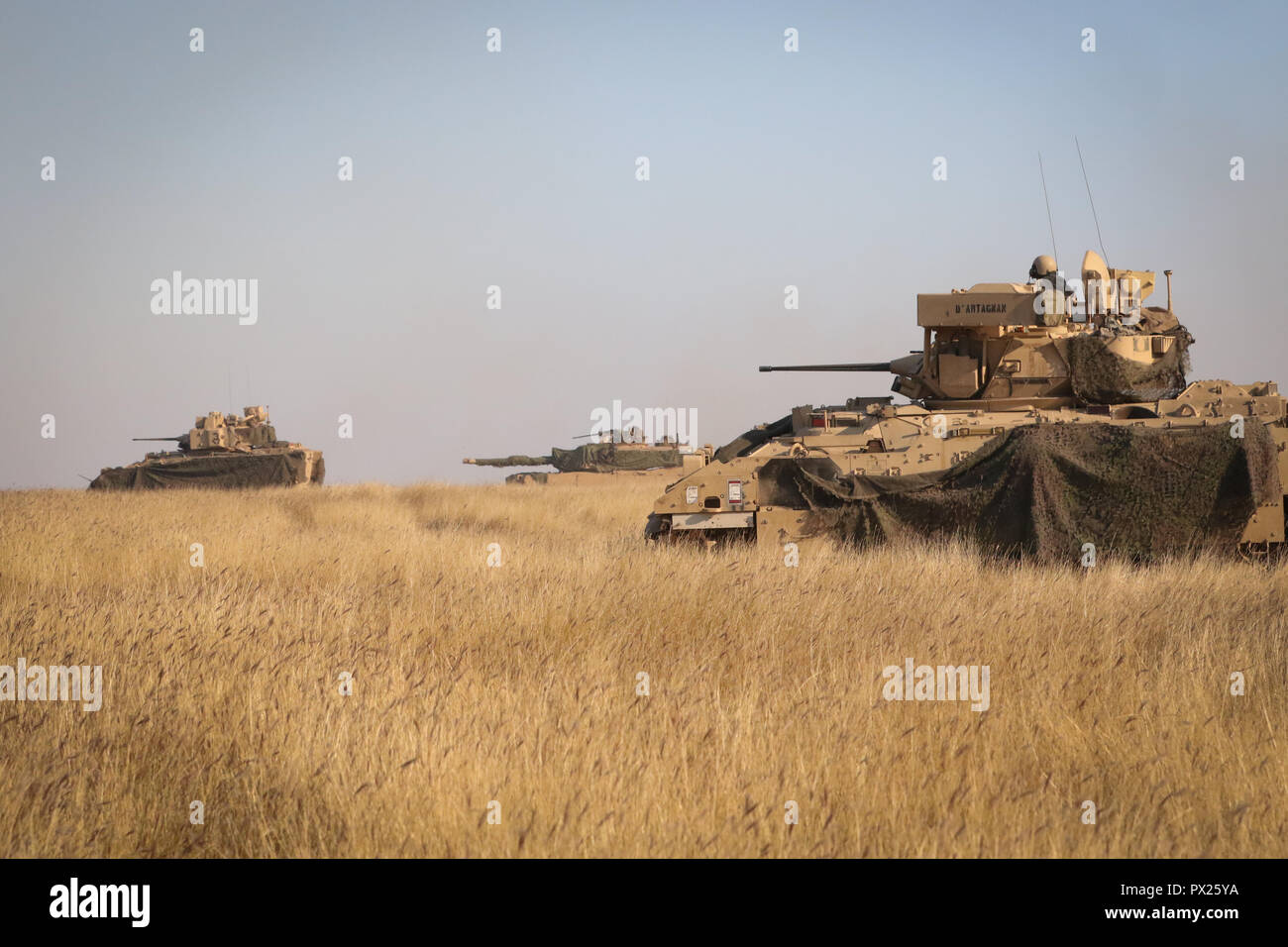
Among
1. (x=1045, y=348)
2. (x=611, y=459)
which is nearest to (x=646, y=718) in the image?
(x=1045, y=348)

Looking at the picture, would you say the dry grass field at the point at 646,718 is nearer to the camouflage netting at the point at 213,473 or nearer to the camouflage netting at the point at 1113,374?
the camouflage netting at the point at 1113,374

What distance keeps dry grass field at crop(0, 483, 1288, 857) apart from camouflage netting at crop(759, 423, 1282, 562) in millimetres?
1478

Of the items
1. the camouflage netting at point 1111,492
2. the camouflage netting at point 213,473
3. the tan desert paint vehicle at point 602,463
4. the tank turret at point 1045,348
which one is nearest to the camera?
the camouflage netting at point 1111,492

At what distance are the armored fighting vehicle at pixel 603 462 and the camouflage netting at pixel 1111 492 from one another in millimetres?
22520

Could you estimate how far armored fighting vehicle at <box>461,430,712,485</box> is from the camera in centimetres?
3406

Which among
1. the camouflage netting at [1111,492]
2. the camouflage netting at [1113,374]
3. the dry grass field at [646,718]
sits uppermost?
the camouflage netting at [1113,374]

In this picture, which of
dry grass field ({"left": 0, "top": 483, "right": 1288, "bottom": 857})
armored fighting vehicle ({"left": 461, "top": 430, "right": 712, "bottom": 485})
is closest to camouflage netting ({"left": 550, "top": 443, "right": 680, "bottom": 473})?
armored fighting vehicle ({"left": 461, "top": 430, "right": 712, "bottom": 485})

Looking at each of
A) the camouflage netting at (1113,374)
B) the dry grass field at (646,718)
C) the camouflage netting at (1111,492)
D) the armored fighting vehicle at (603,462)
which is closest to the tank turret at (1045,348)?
the camouflage netting at (1113,374)

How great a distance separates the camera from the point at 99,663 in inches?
234

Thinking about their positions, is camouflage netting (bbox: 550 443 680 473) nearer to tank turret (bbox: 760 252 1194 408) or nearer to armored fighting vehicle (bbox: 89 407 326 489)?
armored fighting vehicle (bbox: 89 407 326 489)

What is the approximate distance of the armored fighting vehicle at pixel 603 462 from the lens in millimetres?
34062
